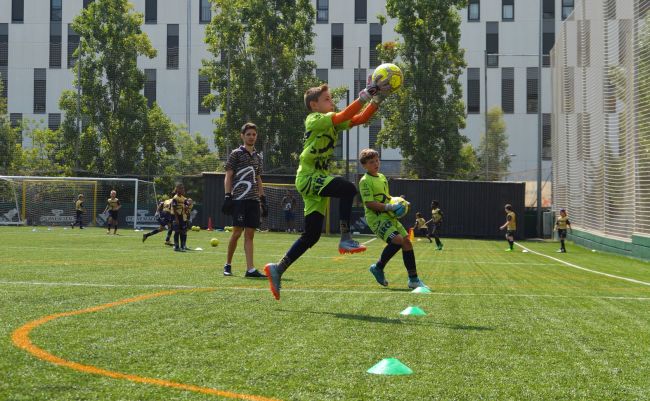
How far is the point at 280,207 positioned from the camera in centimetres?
3803

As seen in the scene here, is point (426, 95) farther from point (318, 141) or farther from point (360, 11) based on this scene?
point (318, 141)

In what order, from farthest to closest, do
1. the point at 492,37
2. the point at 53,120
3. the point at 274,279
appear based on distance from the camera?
the point at 492,37 → the point at 53,120 → the point at 274,279

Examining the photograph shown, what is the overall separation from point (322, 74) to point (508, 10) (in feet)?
64.1

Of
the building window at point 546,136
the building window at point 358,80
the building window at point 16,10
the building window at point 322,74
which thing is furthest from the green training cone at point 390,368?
the building window at point 16,10

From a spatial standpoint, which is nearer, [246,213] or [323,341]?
[323,341]

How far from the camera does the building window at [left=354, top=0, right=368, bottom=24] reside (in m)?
56.7

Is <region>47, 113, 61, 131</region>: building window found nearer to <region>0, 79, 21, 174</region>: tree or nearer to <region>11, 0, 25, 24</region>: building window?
<region>0, 79, 21, 174</region>: tree

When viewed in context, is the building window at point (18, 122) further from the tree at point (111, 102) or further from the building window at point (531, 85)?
the building window at point (531, 85)

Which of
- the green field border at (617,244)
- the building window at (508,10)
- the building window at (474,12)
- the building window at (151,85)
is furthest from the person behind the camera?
the building window at (474,12)

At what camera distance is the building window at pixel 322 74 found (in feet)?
140

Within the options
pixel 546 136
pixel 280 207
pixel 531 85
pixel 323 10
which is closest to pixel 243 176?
pixel 280 207

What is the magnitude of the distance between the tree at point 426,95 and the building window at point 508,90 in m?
9.49

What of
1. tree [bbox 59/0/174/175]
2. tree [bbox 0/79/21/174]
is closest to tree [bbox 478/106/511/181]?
tree [bbox 59/0/174/175]

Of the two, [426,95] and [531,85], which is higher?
[531,85]
